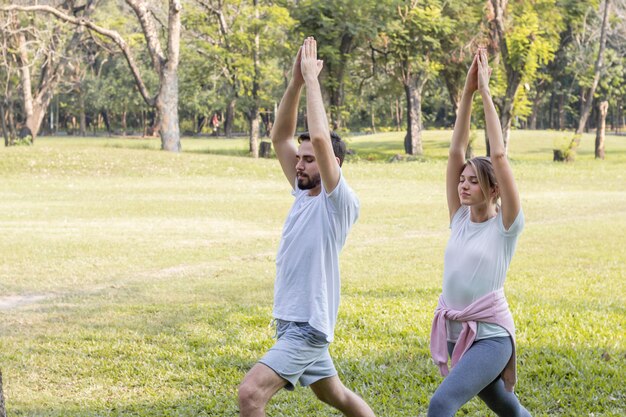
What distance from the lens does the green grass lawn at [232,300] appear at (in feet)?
20.7

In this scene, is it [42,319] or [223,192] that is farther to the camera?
[223,192]

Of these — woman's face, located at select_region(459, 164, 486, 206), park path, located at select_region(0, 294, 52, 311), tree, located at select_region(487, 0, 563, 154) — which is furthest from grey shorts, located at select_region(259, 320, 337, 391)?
tree, located at select_region(487, 0, 563, 154)

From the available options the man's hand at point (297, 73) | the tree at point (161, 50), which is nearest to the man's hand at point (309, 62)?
the man's hand at point (297, 73)

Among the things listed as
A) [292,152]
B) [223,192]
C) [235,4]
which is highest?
[235,4]

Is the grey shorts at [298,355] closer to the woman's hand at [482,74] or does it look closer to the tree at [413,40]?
the woman's hand at [482,74]

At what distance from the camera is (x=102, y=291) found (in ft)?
35.9

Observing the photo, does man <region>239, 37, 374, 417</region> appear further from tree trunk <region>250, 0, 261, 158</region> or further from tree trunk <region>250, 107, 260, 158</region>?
tree trunk <region>250, 107, 260, 158</region>

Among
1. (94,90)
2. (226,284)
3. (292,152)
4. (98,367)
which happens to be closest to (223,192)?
(226,284)

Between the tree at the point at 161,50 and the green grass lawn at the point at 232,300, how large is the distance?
12.2 metres

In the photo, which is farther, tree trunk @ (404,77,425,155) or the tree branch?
tree trunk @ (404,77,425,155)

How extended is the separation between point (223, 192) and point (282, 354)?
2061 centimetres

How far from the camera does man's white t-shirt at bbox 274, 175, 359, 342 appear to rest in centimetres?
421

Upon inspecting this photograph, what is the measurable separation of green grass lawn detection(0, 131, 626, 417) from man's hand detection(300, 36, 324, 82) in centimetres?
251

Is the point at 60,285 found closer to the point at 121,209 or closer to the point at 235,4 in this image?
the point at 121,209
